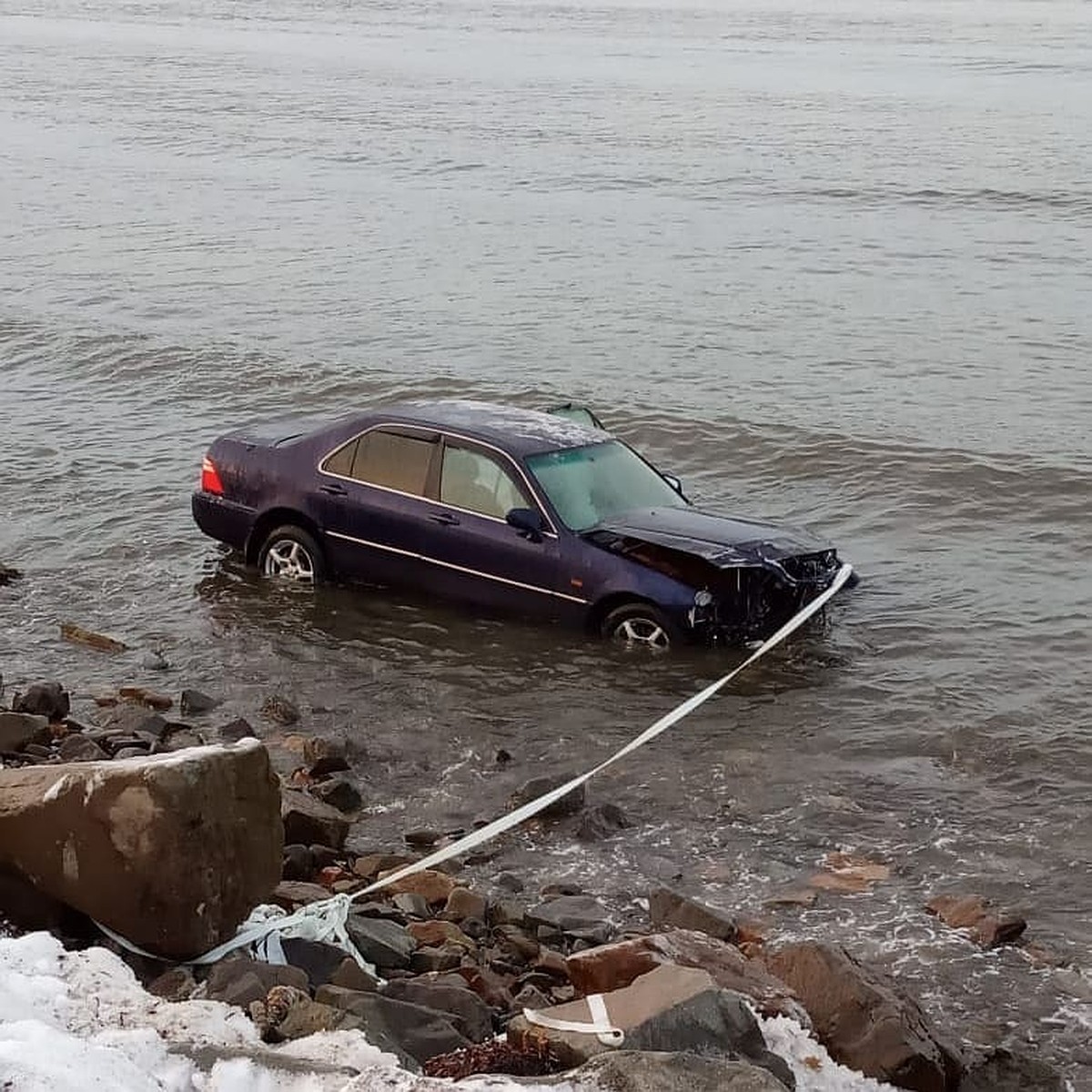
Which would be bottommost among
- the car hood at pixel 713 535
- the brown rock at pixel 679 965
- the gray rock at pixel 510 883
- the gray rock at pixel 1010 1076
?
the gray rock at pixel 510 883

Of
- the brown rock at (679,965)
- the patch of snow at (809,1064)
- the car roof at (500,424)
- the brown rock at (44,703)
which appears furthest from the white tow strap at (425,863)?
the brown rock at (44,703)

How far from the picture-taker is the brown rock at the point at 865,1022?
6594 millimetres

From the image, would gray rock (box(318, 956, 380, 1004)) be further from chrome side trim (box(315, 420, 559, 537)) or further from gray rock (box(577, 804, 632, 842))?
chrome side trim (box(315, 420, 559, 537))

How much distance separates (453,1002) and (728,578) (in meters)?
6.06

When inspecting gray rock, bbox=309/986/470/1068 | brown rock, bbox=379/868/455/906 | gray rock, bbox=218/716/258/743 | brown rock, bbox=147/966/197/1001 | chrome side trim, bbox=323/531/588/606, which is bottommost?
gray rock, bbox=218/716/258/743

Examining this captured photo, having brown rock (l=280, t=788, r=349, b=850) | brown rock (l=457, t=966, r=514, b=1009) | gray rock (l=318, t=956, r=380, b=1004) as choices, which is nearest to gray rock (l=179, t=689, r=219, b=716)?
brown rock (l=280, t=788, r=349, b=850)

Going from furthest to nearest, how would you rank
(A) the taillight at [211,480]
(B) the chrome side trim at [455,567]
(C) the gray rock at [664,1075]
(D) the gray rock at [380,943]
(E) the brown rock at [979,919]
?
(A) the taillight at [211,480], (B) the chrome side trim at [455,567], (E) the brown rock at [979,919], (D) the gray rock at [380,943], (C) the gray rock at [664,1075]

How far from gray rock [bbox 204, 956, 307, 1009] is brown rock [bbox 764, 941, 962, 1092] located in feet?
6.60

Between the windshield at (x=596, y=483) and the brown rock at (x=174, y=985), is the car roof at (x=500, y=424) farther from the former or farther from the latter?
the brown rock at (x=174, y=985)

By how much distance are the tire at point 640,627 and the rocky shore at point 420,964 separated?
4.05 m

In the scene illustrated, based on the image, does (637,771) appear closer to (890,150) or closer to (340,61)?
(890,150)

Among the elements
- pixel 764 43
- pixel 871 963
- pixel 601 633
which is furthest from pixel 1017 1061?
pixel 764 43

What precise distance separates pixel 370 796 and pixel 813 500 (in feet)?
26.4

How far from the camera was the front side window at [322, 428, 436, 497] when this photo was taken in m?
13.4
